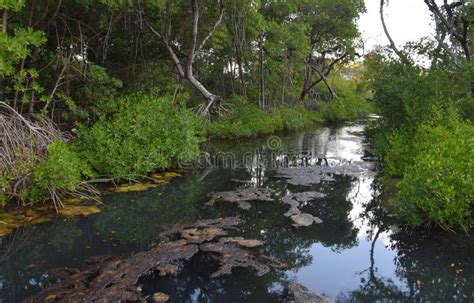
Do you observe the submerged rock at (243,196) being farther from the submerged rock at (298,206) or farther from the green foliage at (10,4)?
the green foliage at (10,4)

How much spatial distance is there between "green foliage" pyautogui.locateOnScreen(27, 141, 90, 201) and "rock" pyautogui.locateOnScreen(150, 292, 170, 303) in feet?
11.1

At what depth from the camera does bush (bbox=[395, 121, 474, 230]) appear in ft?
17.8

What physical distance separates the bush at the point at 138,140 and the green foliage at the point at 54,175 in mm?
1035

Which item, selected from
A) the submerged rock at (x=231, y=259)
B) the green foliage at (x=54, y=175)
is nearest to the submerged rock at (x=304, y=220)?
the submerged rock at (x=231, y=259)

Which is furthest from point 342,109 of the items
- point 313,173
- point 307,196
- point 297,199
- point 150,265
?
point 150,265

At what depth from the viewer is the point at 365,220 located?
269 inches

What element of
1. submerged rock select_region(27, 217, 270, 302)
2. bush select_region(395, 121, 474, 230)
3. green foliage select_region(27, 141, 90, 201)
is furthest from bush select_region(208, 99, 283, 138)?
bush select_region(395, 121, 474, 230)

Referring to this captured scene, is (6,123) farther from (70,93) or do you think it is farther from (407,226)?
(407,226)

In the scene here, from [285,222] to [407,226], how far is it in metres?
1.92

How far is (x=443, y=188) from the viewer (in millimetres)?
5414

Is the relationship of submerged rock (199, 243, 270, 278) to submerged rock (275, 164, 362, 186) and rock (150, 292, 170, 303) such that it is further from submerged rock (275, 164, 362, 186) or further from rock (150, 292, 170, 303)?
submerged rock (275, 164, 362, 186)

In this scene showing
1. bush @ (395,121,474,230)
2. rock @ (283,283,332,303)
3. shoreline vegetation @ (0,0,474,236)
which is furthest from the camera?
shoreline vegetation @ (0,0,474,236)

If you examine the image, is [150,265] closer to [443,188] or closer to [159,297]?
[159,297]

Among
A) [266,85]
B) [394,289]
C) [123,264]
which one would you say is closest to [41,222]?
[123,264]
